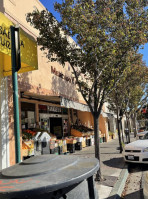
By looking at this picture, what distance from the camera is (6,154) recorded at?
6227mm

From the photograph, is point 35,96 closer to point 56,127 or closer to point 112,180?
point 56,127

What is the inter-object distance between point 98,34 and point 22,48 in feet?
7.88

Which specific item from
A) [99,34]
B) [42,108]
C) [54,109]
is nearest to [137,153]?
[99,34]

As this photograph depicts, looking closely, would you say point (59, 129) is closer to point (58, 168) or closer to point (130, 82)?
point (130, 82)

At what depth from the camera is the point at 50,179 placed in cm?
182

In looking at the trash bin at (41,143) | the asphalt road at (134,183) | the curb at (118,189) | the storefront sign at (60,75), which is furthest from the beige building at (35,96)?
the asphalt road at (134,183)

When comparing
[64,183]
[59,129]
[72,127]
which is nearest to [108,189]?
[64,183]

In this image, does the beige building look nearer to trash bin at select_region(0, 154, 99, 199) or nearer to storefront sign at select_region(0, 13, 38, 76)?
storefront sign at select_region(0, 13, 38, 76)

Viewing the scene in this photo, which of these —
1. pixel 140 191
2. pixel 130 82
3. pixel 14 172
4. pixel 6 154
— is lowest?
pixel 140 191

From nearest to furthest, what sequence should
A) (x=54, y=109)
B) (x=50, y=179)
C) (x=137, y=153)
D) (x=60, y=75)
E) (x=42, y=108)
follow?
(x=50, y=179)
(x=137, y=153)
(x=42, y=108)
(x=60, y=75)
(x=54, y=109)

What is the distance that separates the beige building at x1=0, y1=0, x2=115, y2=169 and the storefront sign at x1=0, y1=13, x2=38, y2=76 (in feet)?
0.64

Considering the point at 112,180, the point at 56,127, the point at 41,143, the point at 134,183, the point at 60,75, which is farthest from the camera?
the point at 56,127

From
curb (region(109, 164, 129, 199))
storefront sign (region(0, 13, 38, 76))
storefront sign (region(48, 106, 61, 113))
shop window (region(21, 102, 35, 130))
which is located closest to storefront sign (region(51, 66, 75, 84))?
storefront sign (region(48, 106, 61, 113))

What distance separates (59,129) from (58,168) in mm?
11426
